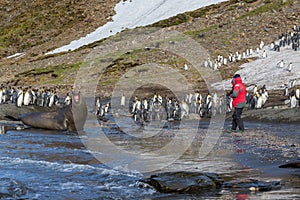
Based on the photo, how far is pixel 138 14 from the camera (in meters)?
67.6

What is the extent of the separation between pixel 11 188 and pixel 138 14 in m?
60.9

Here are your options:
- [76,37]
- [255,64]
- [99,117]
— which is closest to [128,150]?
[99,117]

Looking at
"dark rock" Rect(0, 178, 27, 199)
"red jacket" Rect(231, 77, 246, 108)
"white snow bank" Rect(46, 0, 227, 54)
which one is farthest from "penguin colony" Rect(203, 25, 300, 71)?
"dark rock" Rect(0, 178, 27, 199)

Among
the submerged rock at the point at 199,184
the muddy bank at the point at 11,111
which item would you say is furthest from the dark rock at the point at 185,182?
the muddy bank at the point at 11,111

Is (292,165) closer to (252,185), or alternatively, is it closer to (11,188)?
(252,185)

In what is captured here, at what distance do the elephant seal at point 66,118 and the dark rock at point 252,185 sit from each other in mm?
9336

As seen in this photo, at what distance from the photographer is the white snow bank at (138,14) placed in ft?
199

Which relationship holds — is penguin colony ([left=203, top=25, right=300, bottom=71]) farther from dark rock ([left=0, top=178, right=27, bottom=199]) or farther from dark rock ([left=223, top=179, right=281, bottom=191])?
dark rock ([left=0, top=178, right=27, bottom=199])

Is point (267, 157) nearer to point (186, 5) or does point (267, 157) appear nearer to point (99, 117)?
point (99, 117)

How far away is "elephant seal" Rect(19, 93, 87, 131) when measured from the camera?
16641 mm

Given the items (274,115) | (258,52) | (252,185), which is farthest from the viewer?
(258,52)

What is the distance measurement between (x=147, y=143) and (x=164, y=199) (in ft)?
21.8

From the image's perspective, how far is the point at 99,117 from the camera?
22.8 meters

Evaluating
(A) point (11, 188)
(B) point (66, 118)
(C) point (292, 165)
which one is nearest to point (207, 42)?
(B) point (66, 118)
